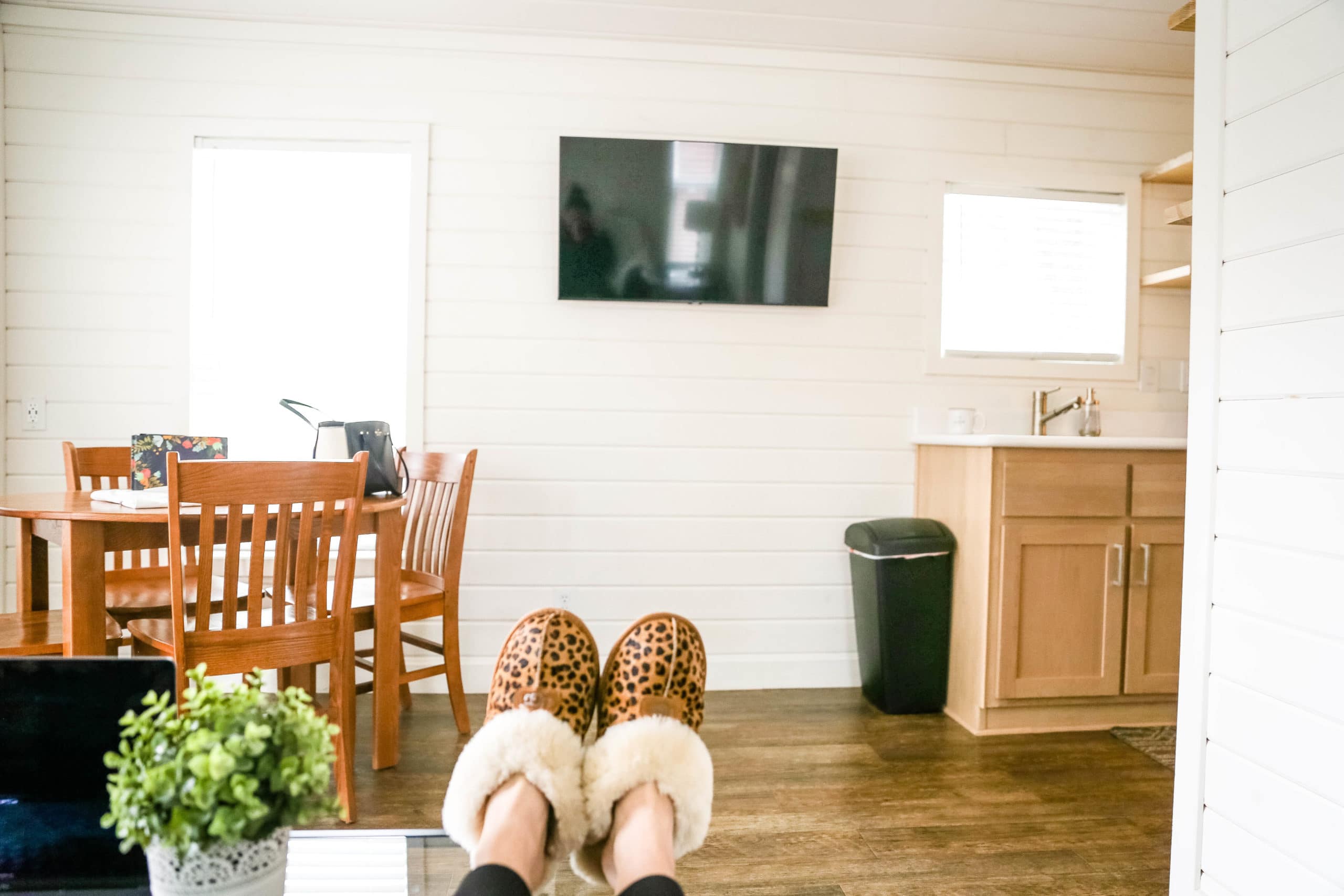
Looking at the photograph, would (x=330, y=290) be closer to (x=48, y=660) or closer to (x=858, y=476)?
(x=858, y=476)

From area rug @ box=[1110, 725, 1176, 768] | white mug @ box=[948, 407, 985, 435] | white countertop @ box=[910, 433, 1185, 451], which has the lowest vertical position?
area rug @ box=[1110, 725, 1176, 768]

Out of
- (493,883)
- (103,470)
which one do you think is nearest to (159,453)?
(103,470)

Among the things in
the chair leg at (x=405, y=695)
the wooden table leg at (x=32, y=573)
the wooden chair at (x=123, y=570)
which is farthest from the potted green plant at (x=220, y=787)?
the chair leg at (x=405, y=695)

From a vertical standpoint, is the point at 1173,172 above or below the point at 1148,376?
above

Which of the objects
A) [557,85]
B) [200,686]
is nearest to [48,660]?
[200,686]

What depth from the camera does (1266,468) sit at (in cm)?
145

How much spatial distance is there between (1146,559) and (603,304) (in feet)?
6.89

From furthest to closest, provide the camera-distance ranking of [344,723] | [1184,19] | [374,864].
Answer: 1. [344,723]
2. [1184,19]
3. [374,864]

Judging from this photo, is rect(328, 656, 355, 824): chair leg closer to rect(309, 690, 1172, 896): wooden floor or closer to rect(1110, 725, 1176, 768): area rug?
rect(309, 690, 1172, 896): wooden floor

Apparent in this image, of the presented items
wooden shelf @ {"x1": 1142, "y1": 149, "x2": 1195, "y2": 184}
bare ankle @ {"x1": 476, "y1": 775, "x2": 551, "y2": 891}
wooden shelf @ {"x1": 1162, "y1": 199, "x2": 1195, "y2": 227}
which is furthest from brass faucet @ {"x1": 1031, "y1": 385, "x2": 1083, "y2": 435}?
bare ankle @ {"x1": 476, "y1": 775, "x2": 551, "y2": 891}

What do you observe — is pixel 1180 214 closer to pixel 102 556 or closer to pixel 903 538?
pixel 903 538

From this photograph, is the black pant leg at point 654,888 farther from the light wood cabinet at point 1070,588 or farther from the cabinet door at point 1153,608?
the cabinet door at point 1153,608

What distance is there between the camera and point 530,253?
3076 millimetres

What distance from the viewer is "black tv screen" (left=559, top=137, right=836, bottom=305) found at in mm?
3020
